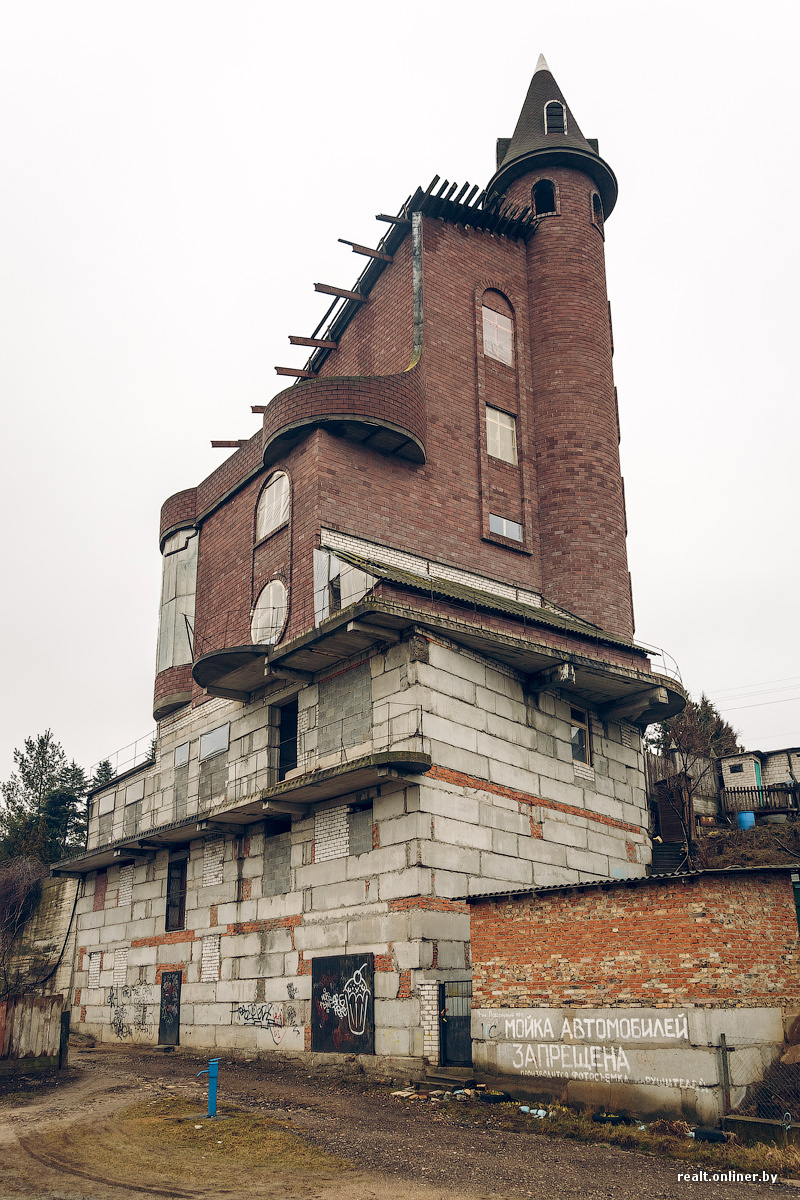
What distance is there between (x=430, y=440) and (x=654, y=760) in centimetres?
2259

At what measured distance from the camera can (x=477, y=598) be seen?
74.7 ft

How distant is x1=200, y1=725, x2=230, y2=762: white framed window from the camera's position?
2603 centimetres

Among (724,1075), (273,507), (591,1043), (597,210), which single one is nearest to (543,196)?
(597,210)

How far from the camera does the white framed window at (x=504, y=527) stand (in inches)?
1066

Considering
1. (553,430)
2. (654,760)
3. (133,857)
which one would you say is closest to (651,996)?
(553,430)

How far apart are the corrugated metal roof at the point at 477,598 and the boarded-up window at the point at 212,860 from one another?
29.1 feet

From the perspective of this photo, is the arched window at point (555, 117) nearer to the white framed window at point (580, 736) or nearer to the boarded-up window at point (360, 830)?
the white framed window at point (580, 736)

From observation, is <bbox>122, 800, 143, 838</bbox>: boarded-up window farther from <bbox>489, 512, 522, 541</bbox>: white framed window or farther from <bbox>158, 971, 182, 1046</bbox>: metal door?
<bbox>489, 512, 522, 541</bbox>: white framed window

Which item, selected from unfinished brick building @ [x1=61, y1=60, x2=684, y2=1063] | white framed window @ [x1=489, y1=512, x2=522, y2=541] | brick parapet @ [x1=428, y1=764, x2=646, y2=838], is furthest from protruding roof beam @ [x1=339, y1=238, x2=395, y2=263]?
brick parapet @ [x1=428, y1=764, x2=646, y2=838]

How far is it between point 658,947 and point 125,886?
21.3 m

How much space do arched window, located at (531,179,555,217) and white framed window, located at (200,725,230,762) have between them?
20.0 metres

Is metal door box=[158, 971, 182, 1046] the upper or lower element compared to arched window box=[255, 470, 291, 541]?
lower

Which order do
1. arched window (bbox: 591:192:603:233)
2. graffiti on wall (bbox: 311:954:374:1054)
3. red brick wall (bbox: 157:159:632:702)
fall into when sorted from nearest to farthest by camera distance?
graffiti on wall (bbox: 311:954:374:1054) < red brick wall (bbox: 157:159:632:702) < arched window (bbox: 591:192:603:233)

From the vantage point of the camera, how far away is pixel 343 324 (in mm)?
30969
